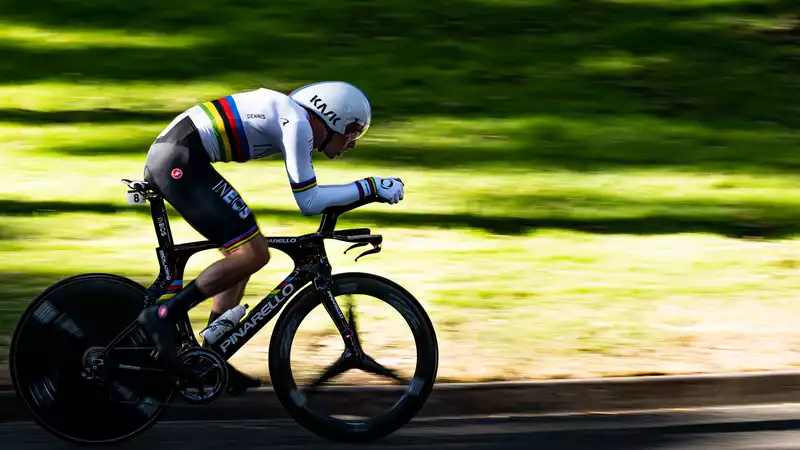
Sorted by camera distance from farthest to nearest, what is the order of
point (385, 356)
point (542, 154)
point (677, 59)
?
1. point (677, 59)
2. point (542, 154)
3. point (385, 356)

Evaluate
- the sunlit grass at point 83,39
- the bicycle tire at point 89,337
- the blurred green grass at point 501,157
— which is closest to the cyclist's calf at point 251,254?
the bicycle tire at point 89,337

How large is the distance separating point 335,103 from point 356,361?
123 centimetres

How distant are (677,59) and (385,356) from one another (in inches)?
493

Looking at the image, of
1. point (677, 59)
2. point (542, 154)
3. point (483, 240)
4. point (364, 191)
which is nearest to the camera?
point (364, 191)

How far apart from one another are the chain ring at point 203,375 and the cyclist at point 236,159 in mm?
64

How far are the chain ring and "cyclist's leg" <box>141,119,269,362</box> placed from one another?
0.18m

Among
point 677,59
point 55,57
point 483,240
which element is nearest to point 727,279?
point 483,240

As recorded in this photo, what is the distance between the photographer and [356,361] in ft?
19.9

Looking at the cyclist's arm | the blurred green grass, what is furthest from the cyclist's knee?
the blurred green grass

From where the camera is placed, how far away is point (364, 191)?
5.71 metres

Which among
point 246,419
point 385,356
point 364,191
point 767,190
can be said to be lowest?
point 767,190

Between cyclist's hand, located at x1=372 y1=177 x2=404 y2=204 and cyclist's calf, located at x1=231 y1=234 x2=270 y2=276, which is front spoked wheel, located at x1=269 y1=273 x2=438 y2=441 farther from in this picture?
cyclist's hand, located at x1=372 y1=177 x2=404 y2=204

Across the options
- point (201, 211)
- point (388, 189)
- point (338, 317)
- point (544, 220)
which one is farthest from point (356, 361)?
point (544, 220)

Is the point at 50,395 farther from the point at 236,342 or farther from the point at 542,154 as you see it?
the point at 542,154
